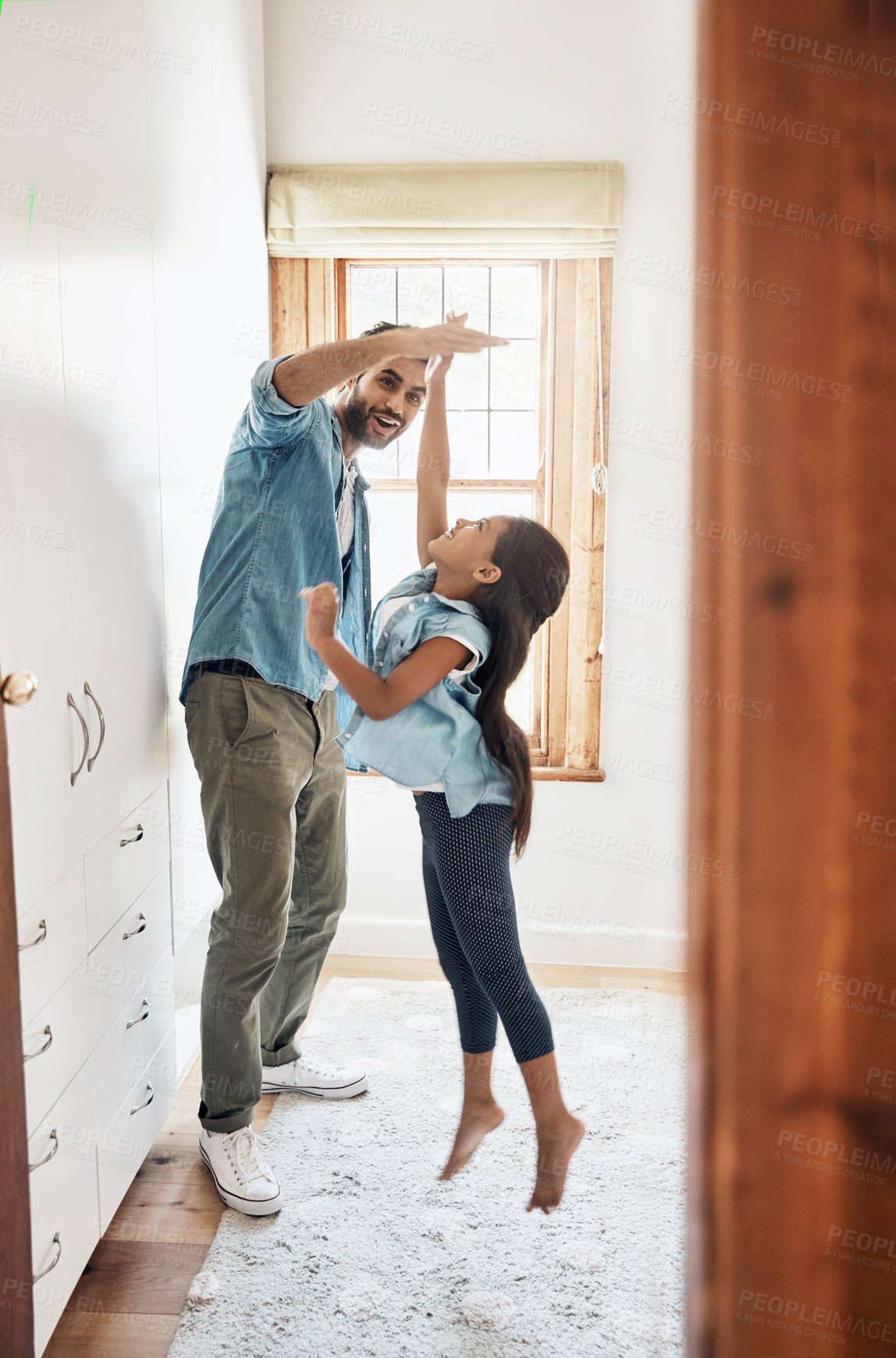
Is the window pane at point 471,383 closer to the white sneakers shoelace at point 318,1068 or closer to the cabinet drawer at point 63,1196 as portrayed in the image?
the white sneakers shoelace at point 318,1068

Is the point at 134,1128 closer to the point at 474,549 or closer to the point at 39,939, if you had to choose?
the point at 39,939

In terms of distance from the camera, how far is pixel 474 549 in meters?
1.64

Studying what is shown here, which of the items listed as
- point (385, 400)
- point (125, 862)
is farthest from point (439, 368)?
point (125, 862)

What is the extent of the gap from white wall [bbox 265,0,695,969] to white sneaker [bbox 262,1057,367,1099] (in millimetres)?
686

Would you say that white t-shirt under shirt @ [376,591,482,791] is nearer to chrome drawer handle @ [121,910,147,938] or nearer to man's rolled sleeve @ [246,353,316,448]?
man's rolled sleeve @ [246,353,316,448]

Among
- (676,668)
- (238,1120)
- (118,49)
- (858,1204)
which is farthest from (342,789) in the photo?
(858,1204)

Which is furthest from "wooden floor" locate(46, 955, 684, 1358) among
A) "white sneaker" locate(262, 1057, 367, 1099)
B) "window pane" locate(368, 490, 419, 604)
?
"window pane" locate(368, 490, 419, 604)

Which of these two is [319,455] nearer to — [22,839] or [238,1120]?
[22,839]

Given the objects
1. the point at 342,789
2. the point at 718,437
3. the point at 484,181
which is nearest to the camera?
the point at 718,437

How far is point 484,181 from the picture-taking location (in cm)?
249

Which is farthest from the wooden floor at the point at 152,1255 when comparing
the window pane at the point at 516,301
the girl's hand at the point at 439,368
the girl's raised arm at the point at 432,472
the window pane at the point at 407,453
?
the window pane at the point at 516,301

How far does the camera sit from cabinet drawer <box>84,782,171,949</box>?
1.52 meters

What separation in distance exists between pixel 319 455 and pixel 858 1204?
4.91 feet

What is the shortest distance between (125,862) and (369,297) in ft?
5.91
